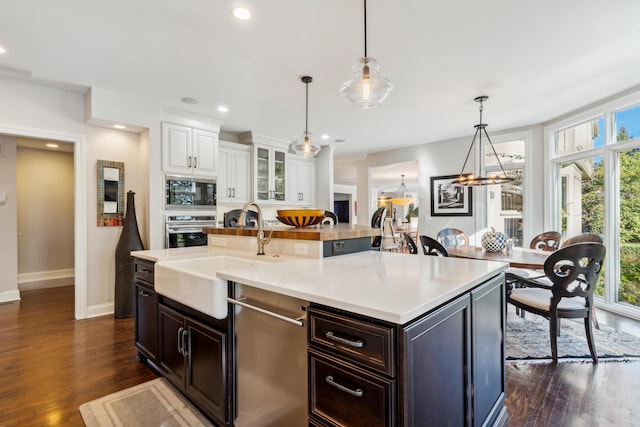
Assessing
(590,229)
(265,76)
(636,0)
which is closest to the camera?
(636,0)

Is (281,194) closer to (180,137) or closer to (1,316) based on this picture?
(180,137)

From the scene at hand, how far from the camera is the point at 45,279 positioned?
538 cm

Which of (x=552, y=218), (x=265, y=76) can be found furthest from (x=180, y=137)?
(x=552, y=218)

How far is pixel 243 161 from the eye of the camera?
5.34 meters

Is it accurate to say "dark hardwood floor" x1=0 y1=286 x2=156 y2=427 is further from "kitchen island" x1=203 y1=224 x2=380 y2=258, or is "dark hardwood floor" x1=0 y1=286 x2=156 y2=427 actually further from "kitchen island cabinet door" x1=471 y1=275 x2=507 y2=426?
"kitchen island cabinet door" x1=471 y1=275 x2=507 y2=426

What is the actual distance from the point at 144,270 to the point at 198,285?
3.53 feet

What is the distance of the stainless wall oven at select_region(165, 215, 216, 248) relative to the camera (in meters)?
4.07

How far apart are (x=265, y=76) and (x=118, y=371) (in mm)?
2947

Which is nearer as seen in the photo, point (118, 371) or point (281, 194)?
point (118, 371)

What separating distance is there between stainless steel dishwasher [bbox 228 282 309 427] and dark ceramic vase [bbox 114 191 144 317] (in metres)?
2.81

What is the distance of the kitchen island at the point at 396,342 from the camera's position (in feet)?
3.14

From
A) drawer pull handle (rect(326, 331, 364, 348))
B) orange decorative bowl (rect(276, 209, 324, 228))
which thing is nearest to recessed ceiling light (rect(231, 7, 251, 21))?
orange decorative bowl (rect(276, 209, 324, 228))

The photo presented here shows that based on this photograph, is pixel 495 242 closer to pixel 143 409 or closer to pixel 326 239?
pixel 326 239

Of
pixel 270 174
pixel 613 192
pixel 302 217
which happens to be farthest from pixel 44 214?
pixel 613 192
